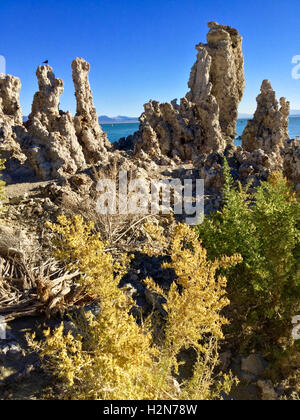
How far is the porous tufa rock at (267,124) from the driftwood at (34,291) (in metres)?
18.2

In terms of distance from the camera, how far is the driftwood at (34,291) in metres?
3.55

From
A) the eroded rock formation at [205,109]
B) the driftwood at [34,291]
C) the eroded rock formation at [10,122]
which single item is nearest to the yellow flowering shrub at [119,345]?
the driftwood at [34,291]

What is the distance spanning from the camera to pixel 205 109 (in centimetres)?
1945

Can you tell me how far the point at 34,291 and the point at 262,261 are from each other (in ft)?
9.83

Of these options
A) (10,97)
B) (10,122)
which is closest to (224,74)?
(10,97)

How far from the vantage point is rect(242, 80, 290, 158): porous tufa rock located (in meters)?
19.7

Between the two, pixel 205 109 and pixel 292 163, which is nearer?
pixel 292 163

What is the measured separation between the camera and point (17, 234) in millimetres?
4691

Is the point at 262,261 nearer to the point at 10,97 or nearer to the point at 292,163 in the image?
the point at 292,163

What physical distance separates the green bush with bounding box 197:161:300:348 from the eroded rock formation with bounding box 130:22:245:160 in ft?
42.5

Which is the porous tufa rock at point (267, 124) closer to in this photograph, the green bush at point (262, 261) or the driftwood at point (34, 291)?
the green bush at point (262, 261)

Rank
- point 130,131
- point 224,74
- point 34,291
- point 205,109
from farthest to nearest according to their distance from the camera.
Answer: point 130,131 → point 224,74 → point 205,109 → point 34,291
